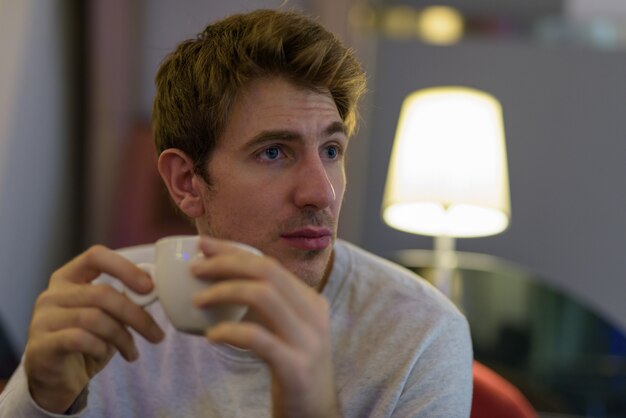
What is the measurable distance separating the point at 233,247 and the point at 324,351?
4.8 inches

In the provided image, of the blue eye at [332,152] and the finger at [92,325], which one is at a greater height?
the blue eye at [332,152]

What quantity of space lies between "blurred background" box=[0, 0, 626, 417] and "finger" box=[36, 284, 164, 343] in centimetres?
206

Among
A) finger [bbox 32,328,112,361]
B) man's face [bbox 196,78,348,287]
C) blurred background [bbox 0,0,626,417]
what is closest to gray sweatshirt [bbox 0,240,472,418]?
man's face [bbox 196,78,348,287]

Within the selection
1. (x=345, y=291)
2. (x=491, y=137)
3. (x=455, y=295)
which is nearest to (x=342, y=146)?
(x=345, y=291)

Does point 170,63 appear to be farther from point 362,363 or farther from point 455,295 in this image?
point 455,295

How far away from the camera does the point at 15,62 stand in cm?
270

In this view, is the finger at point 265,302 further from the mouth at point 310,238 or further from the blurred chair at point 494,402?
the blurred chair at point 494,402

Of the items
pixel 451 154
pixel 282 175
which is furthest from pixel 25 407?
pixel 451 154

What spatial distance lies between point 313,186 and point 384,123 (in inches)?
84.6

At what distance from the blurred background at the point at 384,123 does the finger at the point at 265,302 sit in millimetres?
2227

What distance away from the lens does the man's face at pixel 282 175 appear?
1.04 meters

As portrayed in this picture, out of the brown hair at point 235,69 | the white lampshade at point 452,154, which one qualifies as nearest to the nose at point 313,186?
the brown hair at point 235,69

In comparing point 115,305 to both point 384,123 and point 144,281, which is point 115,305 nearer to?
point 144,281

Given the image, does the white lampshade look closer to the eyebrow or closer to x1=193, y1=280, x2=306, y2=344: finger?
the eyebrow
